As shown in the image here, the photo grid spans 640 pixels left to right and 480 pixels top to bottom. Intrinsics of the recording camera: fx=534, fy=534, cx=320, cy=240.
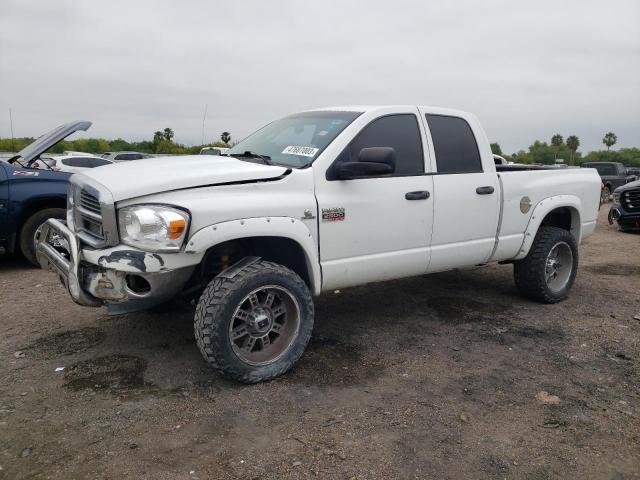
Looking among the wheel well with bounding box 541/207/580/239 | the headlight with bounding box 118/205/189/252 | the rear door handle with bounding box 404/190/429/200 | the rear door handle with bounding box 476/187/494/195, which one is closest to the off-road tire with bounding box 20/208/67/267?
the headlight with bounding box 118/205/189/252

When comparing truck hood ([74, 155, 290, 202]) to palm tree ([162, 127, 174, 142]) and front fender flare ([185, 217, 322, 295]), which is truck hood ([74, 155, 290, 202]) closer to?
front fender flare ([185, 217, 322, 295])

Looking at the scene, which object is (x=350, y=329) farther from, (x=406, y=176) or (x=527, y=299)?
(x=527, y=299)

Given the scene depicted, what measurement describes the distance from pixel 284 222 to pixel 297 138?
3.29 ft

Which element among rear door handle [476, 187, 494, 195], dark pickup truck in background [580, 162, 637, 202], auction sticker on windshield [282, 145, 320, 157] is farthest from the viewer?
dark pickup truck in background [580, 162, 637, 202]

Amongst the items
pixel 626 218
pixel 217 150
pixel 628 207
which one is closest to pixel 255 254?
pixel 217 150

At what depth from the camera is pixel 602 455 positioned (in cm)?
286

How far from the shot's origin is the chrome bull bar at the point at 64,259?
3346 millimetres

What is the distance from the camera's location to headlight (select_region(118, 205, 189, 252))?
10.4ft

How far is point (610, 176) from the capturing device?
19422mm

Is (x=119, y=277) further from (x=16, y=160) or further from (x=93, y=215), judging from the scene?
(x=16, y=160)

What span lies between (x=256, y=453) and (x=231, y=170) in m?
1.77

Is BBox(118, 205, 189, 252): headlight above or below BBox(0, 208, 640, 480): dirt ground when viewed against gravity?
above

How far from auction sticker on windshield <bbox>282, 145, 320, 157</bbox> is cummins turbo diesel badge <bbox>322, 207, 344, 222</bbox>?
44cm

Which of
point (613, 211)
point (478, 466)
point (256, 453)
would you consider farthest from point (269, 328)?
point (613, 211)
